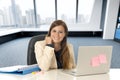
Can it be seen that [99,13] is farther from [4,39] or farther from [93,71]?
[93,71]

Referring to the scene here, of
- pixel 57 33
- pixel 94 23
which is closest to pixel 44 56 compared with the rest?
pixel 57 33

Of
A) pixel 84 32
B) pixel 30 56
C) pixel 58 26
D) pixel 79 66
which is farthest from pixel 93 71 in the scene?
pixel 84 32

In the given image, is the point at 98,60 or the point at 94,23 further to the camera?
the point at 94,23

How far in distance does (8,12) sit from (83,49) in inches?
248

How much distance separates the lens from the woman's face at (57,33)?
134 cm

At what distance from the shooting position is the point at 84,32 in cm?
690

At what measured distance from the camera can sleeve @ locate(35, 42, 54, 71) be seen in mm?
1277

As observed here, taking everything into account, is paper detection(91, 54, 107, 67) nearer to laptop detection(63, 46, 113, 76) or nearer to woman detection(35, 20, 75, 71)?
laptop detection(63, 46, 113, 76)

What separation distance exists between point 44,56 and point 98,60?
49 centimetres

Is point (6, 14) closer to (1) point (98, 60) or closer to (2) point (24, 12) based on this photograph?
(2) point (24, 12)

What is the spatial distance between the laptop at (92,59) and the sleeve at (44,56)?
→ 28 centimetres

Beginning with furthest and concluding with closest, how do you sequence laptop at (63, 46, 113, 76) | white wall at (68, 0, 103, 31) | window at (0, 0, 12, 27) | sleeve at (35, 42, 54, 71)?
white wall at (68, 0, 103, 31)
window at (0, 0, 12, 27)
sleeve at (35, 42, 54, 71)
laptop at (63, 46, 113, 76)

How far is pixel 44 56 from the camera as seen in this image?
4.31 ft

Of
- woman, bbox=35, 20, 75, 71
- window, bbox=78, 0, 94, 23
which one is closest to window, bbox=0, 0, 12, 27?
window, bbox=78, 0, 94, 23
